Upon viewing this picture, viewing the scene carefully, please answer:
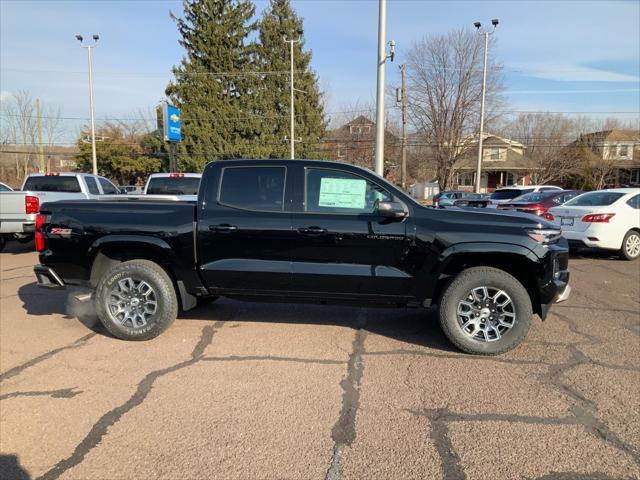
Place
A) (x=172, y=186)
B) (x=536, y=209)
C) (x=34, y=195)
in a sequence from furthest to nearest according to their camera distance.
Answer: (x=536, y=209), (x=172, y=186), (x=34, y=195)

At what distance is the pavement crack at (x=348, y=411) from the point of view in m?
2.65

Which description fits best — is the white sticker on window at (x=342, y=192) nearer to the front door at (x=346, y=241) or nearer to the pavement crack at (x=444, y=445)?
the front door at (x=346, y=241)

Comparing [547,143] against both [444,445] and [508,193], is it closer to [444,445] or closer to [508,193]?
[508,193]

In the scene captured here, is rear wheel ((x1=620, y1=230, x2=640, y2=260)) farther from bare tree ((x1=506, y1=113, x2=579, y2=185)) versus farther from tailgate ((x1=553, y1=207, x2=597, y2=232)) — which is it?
bare tree ((x1=506, y1=113, x2=579, y2=185))

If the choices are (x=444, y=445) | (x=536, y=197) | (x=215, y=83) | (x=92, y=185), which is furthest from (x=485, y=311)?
(x=215, y=83)

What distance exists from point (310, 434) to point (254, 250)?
2.08 m

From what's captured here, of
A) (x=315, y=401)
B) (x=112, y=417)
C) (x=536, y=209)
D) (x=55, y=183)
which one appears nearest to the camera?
(x=112, y=417)

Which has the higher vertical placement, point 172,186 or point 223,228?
point 172,186

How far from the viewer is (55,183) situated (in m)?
11.2

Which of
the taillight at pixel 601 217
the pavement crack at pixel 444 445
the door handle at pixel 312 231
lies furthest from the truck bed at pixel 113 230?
the taillight at pixel 601 217

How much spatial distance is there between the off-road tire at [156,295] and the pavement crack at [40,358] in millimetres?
320

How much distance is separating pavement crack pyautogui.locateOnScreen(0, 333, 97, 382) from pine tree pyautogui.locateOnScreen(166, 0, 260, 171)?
34588mm

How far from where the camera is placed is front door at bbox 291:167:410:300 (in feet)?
14.3

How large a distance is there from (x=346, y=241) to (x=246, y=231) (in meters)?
1.04
